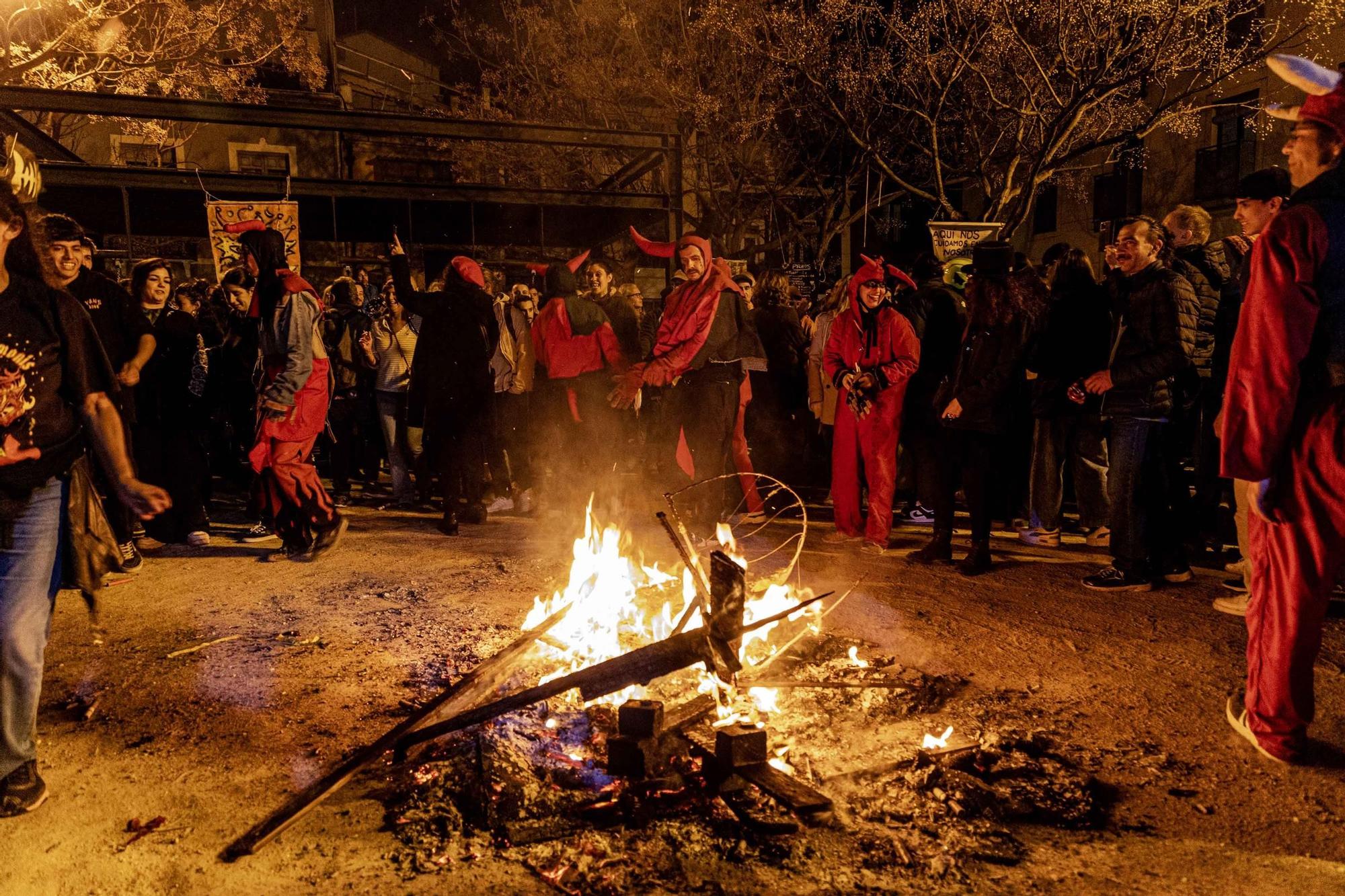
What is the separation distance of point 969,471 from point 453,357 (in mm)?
4380

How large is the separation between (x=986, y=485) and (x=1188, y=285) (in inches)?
72.2

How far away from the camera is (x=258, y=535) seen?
8.16 meters

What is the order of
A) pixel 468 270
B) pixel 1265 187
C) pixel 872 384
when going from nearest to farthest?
pixel 1265 187 < pixel 872 384 < pixel 468 270

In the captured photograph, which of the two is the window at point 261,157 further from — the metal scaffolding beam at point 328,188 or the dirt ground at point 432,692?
the dirt ground at point 432,692

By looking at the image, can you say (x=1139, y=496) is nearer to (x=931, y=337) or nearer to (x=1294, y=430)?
(x=931, y=337)

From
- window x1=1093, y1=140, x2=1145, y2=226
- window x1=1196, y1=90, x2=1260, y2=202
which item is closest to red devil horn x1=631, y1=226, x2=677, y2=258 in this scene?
window x1=1093, y1=140, x2=1145, y2=226

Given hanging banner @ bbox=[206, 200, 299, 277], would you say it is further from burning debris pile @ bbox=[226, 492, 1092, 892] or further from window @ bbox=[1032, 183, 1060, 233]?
window @ bbox=[1032, 183, 1060, 233]

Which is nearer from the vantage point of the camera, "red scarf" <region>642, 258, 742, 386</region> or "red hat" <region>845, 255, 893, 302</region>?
"red hat" <region>845, 255, 893, 302</region>

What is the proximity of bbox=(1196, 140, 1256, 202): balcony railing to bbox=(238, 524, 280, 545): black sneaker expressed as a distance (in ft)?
88.7

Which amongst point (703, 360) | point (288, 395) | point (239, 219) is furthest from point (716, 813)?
point (239, 219)

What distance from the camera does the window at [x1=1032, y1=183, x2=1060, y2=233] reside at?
3422 centimetres

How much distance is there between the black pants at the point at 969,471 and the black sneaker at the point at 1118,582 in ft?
2.56

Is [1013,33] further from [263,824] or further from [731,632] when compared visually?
[263,824]

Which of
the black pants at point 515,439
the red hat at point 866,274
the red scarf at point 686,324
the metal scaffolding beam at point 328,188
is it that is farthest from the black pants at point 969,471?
the metal scaffolding beam at point 328,188
